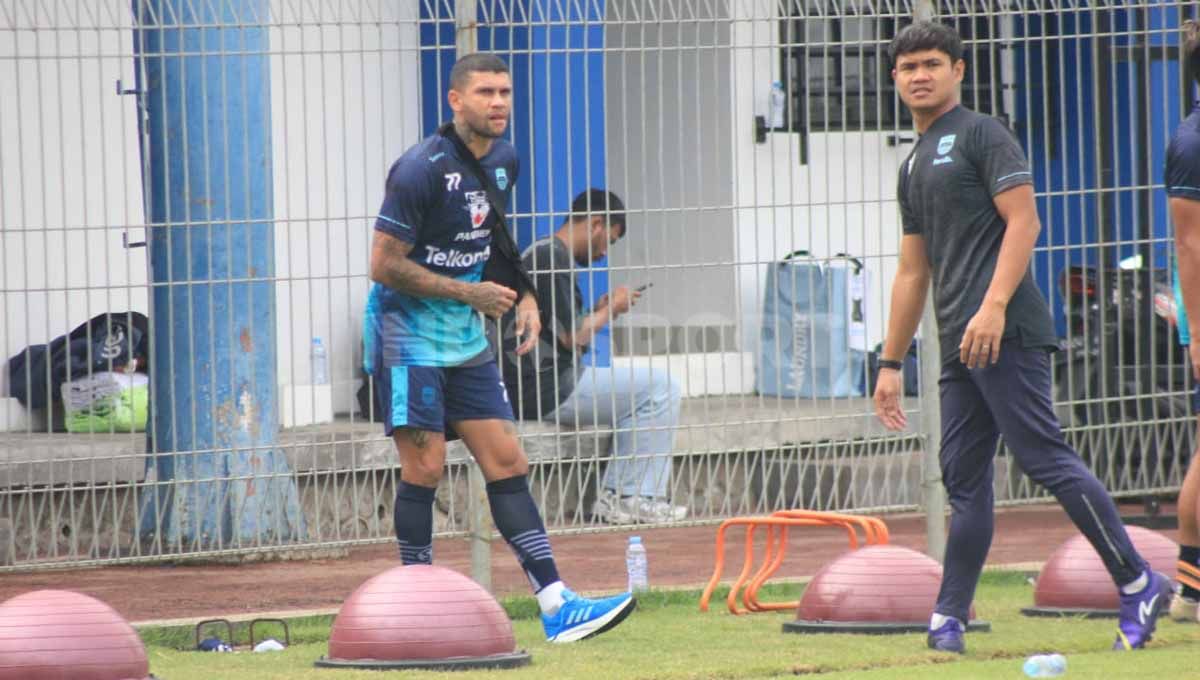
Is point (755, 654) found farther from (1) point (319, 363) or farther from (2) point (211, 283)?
(1) point (319, 363)

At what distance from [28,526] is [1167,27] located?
5.90 m

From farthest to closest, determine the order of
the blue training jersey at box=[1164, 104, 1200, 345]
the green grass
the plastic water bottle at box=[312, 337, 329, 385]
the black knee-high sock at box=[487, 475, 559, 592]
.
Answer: the plastic water bottle at box=[312, 337, 329, 385]
the black knee-high sock at box=[487, 475, 559, 592]
the blue training jersey at box=[1164, 104, 1200, 345]
the green grass

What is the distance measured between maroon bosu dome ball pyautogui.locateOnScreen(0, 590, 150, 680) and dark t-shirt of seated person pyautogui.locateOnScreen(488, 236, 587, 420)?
2.90 meters

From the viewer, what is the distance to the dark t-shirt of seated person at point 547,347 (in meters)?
9.34

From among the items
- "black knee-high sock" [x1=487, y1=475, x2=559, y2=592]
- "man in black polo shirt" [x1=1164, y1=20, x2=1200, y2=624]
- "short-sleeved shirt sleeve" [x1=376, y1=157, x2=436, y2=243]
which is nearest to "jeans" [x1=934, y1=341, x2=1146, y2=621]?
"man in black polo shirt" [x1=1164, y1=20, x2=1200, y2=624]

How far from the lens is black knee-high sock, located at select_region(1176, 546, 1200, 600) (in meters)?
8.01

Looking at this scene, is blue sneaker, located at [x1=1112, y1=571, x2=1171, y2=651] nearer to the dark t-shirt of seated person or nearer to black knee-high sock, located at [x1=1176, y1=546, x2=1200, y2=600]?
black knee-high sock, located at [x1=1176, y1=546, x2=1200, y2=600]

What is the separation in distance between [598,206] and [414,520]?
6.90ft

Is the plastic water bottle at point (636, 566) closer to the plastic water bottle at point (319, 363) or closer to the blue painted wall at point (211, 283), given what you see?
the blue painted wall at point (211, 283)

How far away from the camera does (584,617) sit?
770cm

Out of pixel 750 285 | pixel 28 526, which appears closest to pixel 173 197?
pixel 28 526

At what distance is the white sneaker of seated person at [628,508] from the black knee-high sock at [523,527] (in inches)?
59.1

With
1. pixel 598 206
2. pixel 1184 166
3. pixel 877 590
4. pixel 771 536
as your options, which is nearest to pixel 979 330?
pixel 1184 166

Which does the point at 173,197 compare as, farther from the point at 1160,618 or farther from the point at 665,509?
the point at 1160,618
